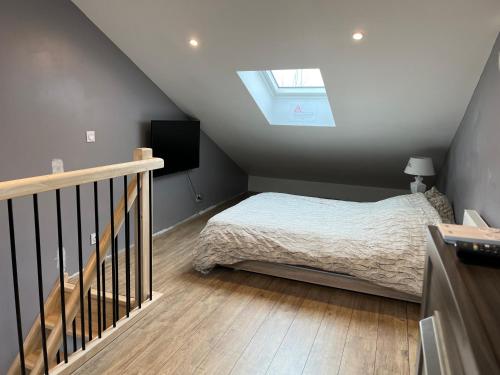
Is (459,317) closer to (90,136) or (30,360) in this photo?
(30,360)

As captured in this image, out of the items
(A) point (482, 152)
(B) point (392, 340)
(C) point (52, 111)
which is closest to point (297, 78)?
(A) point (482, 152)

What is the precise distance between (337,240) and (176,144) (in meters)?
2.25

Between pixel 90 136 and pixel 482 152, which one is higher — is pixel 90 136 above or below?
below

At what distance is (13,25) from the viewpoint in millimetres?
2562

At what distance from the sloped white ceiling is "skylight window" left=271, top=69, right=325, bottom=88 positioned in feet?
1.64

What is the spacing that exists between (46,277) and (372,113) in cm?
339

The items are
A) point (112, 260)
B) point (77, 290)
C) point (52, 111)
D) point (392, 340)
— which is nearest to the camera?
point (77, 290)

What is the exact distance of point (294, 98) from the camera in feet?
14.4

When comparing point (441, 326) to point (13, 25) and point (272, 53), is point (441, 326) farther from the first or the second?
point (13, 25)

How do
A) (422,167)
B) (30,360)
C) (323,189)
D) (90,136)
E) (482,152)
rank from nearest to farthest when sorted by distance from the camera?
(30,360) < (482,152) < (90,136) < (422,167) < (323,189)

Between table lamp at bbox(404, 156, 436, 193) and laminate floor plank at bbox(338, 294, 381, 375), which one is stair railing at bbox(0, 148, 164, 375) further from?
table lamp at bbox(404, 156, 436, 193)

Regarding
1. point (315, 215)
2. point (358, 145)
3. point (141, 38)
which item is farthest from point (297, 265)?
point (141, 38)

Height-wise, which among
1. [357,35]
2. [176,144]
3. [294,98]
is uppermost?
[357,35]

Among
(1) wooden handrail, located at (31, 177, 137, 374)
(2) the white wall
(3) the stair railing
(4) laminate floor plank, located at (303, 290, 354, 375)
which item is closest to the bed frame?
(4) laminate floor plank, located at (303, 290, 354, 375)
